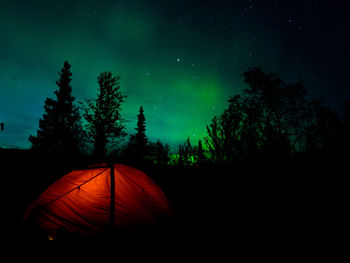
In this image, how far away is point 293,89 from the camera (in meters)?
18.5

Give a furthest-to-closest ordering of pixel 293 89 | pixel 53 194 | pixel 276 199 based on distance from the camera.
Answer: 1. pixel 293 89
2. pixel 276 199
3. pixel 53 194

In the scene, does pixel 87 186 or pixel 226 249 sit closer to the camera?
pixel 226 249

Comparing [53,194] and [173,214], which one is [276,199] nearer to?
[173,214]

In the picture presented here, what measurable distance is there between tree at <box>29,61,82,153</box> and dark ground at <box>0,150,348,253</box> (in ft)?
46.9

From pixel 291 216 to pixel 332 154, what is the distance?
311cm

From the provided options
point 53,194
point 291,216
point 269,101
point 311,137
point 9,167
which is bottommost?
point 291,216

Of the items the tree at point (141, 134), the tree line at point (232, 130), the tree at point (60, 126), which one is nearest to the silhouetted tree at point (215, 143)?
the tree line at point (232, 130)

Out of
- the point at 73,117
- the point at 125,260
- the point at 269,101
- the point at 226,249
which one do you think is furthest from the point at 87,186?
the point at 73,117

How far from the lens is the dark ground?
4172mm

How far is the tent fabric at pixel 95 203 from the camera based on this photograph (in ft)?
13.8

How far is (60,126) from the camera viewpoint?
24.2 meters

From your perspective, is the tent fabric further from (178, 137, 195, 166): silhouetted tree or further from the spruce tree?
the spruce tree

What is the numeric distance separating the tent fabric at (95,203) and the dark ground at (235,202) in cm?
34

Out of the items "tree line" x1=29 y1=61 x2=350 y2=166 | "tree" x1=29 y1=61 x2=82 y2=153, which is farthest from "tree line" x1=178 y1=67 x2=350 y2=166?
"tree" x1=29 y1=61 x2=82 y2=153
